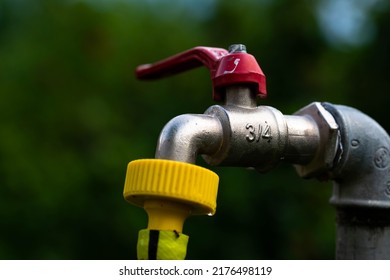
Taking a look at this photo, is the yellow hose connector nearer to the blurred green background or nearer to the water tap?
the water tap

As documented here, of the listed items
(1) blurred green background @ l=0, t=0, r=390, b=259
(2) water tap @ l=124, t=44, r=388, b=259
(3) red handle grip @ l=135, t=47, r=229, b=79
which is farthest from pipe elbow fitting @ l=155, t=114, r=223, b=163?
(1) blurred green background @ l=0, t=0, r=390, b=259

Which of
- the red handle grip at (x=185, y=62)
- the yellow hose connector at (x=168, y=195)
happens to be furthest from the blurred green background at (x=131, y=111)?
the yellow hose connector at (x=168, y=195)

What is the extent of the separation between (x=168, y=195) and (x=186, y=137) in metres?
0.10

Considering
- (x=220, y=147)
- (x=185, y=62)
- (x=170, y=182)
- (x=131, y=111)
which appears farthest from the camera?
(x=131, y=111)

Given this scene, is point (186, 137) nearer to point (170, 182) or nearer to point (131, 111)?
point (170, 182)

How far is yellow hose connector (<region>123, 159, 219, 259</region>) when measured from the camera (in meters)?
0.85

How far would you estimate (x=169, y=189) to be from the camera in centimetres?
Result: 84

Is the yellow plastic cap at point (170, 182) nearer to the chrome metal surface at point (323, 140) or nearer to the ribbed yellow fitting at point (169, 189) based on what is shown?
the ribbed yellow fitting at point (169, 189)

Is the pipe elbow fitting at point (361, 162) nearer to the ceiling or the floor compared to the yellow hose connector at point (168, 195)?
nearer to the ceiling

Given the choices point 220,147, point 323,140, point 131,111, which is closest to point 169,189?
point 220,147

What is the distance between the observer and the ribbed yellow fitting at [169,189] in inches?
33.3

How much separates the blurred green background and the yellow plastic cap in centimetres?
401
